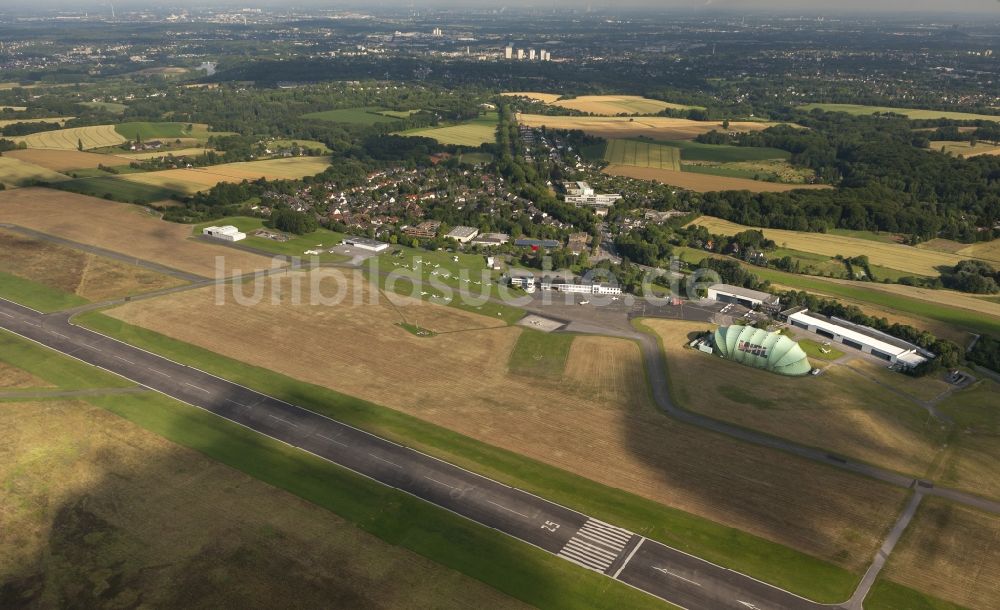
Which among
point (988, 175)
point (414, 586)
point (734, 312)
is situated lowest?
point (414, 586)

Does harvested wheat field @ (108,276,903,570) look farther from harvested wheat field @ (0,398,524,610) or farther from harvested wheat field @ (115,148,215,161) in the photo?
harvested wheat field @ (115,148,215,161)

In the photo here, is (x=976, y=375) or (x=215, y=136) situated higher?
(x=215, y=136)

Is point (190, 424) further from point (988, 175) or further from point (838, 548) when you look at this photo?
point (988, 175)

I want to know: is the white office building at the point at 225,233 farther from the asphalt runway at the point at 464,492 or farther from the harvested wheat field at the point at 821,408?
the harvested wheat field at the point at 821,408

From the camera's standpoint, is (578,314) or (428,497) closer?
(428,497)

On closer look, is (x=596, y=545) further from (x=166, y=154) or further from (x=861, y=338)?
(x=166, y=154)

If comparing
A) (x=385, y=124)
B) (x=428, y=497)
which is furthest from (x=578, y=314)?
(x=385, y=124)
